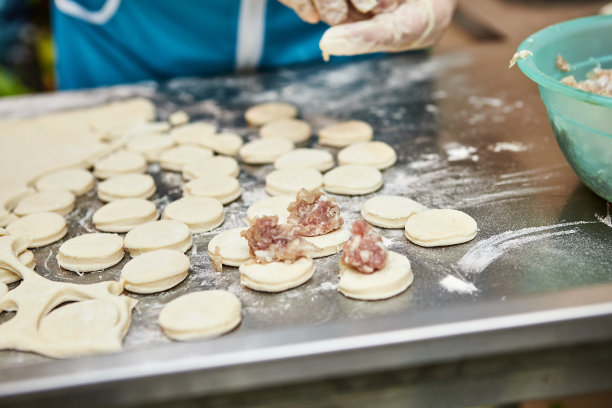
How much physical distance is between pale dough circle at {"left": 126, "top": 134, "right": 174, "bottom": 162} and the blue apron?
30.7 inches

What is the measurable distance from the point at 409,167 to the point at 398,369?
102cm

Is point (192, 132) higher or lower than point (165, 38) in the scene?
lower

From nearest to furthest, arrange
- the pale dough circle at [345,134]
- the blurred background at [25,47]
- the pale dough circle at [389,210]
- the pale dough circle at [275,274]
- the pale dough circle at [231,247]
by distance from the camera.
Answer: the pale dough circle at [275,274] < the pale dough circle at [231,247] < the pale dough circle at [389,210] < the pale dough circle at [345,134] < the blurred background at [25,47]

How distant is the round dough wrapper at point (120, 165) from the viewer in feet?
7.22

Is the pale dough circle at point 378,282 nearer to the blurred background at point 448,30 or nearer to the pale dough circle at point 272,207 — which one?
the pale dough circle at point 272,207

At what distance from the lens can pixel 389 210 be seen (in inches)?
69.2

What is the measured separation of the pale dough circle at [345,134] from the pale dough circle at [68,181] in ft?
2.99

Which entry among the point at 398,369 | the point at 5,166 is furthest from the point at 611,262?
the point at 5,166

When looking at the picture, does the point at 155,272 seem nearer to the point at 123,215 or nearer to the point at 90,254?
the point at 90,254

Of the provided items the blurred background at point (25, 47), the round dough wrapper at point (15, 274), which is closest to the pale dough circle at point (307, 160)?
the round dough wrapper at point (15, 274)

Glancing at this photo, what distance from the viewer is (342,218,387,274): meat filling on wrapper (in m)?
1.48

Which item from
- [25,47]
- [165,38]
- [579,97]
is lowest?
[25,47]

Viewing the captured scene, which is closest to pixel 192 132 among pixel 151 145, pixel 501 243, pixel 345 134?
pixel 151 145

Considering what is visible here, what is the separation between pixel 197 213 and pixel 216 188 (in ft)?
0.57
